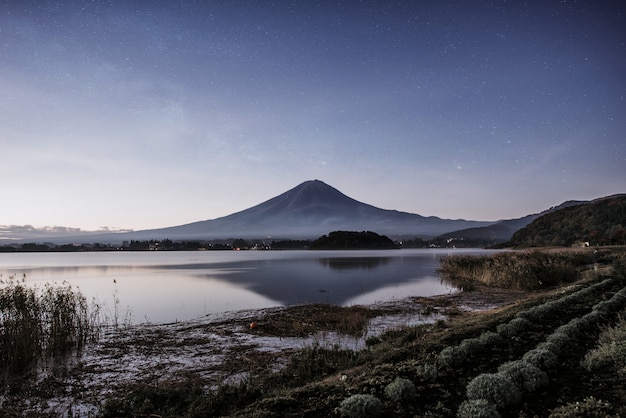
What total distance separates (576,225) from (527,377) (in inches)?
4870

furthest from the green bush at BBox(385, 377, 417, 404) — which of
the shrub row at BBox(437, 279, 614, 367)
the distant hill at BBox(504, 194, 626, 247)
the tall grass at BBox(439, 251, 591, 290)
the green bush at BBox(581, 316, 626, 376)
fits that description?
the distant hill at BBox(504, 194, 626, 247)

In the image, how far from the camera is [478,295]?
2461 centimetres

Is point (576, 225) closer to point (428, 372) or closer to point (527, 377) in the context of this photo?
point (527, 377)

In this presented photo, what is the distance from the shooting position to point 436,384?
24.0 ft

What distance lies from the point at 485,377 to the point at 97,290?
3272 cm

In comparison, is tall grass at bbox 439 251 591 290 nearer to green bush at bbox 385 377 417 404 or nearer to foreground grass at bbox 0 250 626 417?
Result: foreground grass at bbox 0 250 626 417

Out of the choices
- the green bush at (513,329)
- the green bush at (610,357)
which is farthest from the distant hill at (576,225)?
the green bush at (610,357)

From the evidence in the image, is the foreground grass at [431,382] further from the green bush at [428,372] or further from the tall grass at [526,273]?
the tall grass at [526,273]

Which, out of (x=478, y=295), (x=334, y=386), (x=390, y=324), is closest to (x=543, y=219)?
(x=478, y=295)

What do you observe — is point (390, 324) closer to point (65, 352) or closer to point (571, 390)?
point (571, 390)

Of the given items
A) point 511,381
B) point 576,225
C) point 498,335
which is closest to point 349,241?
point 576,225

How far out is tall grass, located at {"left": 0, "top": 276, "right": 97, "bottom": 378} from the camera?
36.2 ft

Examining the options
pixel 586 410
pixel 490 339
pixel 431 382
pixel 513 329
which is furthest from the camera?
pixel 513 329

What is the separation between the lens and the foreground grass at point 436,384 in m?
6.28
